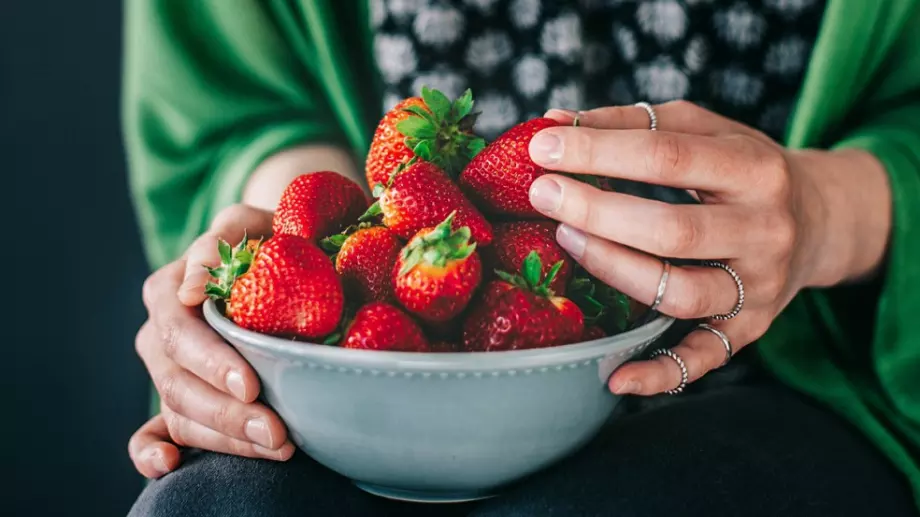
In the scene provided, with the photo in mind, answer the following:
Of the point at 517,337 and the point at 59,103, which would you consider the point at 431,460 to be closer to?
the point at 517,337

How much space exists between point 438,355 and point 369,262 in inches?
3.8

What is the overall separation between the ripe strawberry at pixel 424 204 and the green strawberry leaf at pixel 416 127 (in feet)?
0.10

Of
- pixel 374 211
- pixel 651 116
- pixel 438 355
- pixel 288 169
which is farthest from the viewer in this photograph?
pixel 288 169

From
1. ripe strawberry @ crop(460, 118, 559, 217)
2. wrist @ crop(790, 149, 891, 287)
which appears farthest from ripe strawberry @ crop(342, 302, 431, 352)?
wrist @ crop(790, 149, 891, 287)

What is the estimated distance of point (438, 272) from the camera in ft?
1.42

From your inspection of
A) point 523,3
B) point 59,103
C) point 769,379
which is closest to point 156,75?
point 59,103

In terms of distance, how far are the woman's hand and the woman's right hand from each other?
0.68 ft

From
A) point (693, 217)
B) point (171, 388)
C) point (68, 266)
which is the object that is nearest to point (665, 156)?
point (693, 217)

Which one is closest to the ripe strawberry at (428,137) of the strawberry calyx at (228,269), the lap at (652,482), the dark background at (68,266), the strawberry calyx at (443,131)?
the strawberry calyx at (443,131)

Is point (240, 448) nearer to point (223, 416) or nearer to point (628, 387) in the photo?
point (223, 416)

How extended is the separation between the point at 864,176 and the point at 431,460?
0.43 m

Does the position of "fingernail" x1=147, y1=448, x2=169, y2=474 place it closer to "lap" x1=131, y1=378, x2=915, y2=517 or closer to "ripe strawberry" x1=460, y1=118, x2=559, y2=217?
"lap" x1=131, y1=378, x2=915, y2=517

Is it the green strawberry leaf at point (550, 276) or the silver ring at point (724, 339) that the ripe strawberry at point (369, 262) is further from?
the silver ring at point (724, 339)

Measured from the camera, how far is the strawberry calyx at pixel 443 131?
1.63 feet
